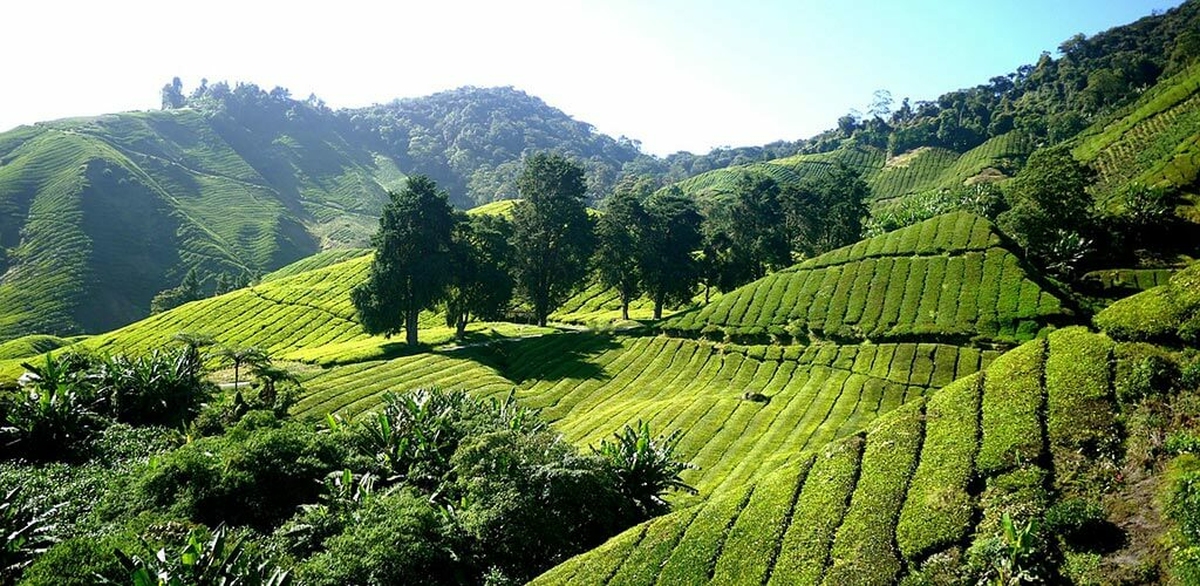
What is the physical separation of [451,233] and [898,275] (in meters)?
34.3

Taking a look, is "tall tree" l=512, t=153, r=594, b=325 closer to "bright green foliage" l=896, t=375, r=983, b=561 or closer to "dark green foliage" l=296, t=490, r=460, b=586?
"dark green foliage" l=296, t=490, r=460, b=586

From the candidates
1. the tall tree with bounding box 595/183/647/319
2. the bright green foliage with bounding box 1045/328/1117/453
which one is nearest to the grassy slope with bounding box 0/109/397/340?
the tall tree with bounding box 595/183/647/319

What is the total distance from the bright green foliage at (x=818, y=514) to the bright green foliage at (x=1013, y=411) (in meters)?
2.74

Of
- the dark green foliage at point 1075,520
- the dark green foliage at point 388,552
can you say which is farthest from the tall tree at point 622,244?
the dark green foliage at point 1075,520

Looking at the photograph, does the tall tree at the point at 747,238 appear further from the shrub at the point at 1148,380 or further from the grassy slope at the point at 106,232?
the grassy slope at the point at 106,232

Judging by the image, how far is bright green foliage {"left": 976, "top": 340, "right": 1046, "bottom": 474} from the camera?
43.7 ft

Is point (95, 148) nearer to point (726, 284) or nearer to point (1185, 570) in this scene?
point (726, 284)

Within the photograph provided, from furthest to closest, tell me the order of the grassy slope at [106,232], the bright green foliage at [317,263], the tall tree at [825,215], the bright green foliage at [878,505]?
the grassy slope at [106,232]
the bright green foliage at [317,263]
the tall tree at [825,215]
the bright green foliage at [878,505]

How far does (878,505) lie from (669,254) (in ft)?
160

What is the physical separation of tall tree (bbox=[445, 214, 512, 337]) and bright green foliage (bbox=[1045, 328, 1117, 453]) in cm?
4133

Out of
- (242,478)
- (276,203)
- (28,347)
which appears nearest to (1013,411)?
(242,478)

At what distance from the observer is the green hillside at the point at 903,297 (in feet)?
129

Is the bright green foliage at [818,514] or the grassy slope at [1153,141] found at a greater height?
the grassy slope at [1153,141]

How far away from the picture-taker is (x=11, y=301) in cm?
10938
